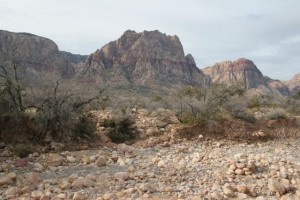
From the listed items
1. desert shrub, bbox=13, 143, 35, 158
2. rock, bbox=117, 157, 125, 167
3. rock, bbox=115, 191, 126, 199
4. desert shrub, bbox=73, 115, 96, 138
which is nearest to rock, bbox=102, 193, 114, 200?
rock, bbox=115, 191, 126, 199

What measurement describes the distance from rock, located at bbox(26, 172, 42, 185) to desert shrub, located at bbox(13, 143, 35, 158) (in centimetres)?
213

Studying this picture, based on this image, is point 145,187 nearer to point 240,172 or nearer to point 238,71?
point 240,172

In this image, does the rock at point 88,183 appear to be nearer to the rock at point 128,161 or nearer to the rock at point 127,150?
the rock at point 128,161

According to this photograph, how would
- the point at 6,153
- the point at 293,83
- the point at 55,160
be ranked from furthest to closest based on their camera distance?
the point at 293,83
the point at 6,153
the point at 55,160

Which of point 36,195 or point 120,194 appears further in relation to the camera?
point 120,194

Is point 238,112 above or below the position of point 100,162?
above

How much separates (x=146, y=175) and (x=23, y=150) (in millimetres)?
3835

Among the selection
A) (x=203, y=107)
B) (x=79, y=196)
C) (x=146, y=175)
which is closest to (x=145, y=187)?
(x=146, y=175)

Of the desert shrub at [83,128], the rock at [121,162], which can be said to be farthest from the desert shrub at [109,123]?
the rock at [121,162]

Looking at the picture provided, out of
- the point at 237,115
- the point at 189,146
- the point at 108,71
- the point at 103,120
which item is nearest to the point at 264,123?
the point at 237,115

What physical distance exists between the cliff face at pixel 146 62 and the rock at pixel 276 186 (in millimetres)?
55787

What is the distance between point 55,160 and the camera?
417 inches

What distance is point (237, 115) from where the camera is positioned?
18.4 meters

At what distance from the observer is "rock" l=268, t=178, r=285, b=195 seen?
8.14m
